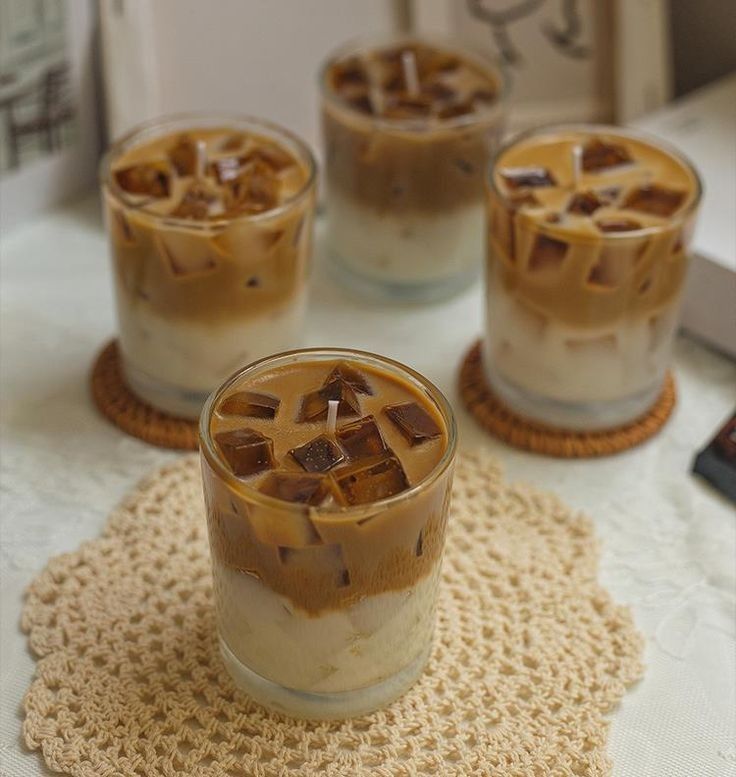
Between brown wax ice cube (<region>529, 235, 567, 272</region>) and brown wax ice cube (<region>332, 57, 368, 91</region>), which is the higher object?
brown wax ice cube (<region>332, 57, 368, 91</region>)

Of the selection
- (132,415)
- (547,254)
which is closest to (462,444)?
(547,254)

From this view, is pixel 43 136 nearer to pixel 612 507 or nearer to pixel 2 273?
pixel 2 273

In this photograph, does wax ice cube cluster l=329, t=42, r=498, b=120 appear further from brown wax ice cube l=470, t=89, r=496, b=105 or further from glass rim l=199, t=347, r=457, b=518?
glass rim l=199, t=347, r=457, b=518

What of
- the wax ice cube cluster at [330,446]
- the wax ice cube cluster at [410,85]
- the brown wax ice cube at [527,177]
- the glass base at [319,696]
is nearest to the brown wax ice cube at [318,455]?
the wax ice cube cluster at [330,446]

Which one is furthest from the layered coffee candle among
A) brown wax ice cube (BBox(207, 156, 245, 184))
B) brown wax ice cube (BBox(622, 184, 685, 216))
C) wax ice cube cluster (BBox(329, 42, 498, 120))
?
brown wax ice cube (BBox(207, 156, 245, 184))

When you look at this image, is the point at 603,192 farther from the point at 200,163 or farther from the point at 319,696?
the point at 319,696

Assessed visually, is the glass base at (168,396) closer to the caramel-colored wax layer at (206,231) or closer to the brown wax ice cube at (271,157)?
the caramel-colored wax layer at (206,231)
